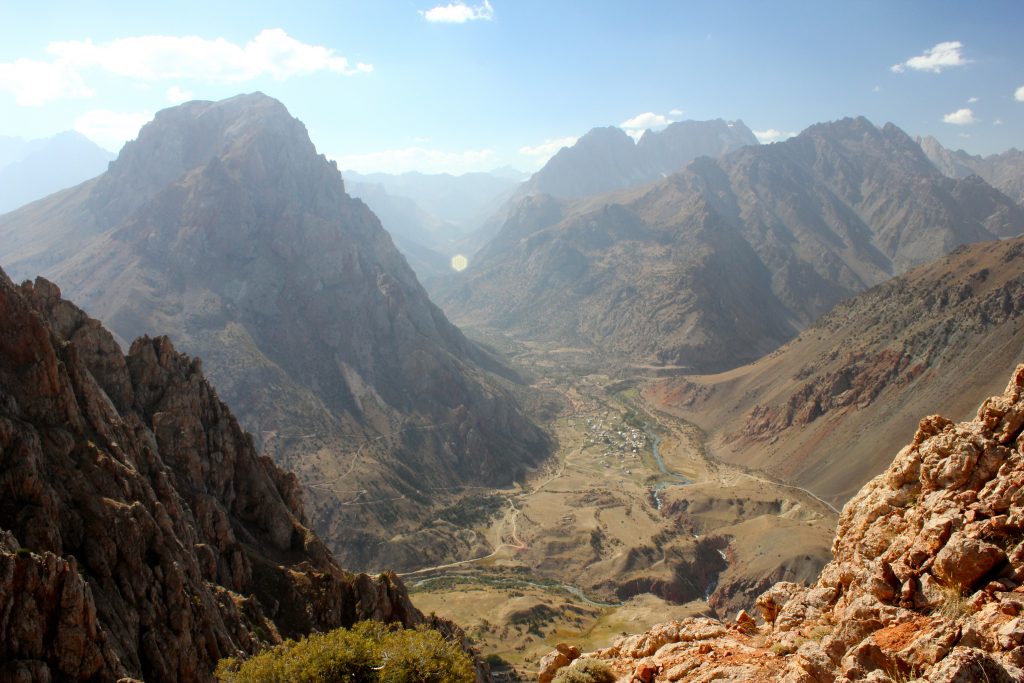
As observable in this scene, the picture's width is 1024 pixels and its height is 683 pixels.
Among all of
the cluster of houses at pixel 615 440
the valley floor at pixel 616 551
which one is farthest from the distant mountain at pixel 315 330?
the cluster of houses at pixel 615 440

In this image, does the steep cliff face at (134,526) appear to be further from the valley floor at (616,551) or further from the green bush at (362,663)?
the valley floor at (616,551)

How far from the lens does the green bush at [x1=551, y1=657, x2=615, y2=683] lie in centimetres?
1752

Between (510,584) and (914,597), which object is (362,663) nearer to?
(914,597)

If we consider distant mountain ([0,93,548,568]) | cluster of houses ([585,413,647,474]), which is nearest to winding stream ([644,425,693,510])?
cluster of houses ([585,413,647,474])

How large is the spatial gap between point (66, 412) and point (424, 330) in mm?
135454

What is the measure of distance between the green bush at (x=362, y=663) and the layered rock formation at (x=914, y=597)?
5502 millimetres

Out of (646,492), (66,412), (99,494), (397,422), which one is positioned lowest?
(646,492)

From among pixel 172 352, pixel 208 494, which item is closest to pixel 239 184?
pixel 172 352

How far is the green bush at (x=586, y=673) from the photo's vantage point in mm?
17516

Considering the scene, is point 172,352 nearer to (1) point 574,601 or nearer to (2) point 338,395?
(1) point 574,601

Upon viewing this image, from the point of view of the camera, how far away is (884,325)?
15300cm

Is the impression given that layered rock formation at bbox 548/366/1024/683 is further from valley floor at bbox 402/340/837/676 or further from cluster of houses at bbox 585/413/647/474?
cluster of houses at bbox 585/413/647/474

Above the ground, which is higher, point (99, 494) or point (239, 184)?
point (239, 184)

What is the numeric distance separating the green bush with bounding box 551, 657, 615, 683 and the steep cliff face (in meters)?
15.8
